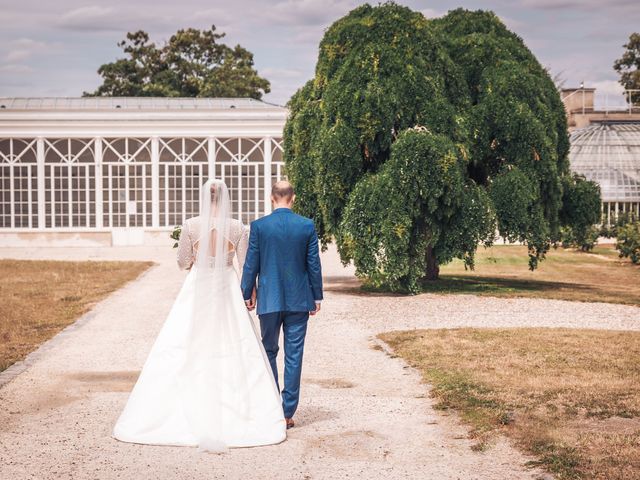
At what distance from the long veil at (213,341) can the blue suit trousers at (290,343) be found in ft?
1.12

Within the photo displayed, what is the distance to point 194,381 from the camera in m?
7.12

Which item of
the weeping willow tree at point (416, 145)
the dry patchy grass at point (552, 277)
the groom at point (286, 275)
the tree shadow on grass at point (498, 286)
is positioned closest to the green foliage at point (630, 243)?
the dry patchy grass at point (552, 277)

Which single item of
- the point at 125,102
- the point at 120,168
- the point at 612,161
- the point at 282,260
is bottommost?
the point at 282,260

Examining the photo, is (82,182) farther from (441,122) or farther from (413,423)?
(413,423)

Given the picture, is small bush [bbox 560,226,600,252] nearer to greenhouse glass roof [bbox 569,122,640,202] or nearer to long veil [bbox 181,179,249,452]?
greenhouse glass roof [bbox 569,122,640,202]

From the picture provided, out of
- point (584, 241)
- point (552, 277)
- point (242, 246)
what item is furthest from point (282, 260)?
point (584, 241)

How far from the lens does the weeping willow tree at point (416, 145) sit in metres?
17.6

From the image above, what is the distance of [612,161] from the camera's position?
47156mm

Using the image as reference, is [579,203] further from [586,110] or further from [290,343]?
[586,110]

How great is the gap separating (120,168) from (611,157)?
23.5 meters

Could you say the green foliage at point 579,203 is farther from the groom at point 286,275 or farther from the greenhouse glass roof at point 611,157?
the greenhouse glass roof at point 611,157

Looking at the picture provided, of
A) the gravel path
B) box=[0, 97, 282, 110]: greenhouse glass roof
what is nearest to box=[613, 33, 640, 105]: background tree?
box=[0, 97, 282, 110]: greenhouse glass roof

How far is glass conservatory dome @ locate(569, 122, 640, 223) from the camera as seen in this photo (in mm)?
44281

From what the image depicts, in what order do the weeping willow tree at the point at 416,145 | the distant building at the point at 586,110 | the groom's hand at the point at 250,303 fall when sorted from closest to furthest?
the groom's hand at the point at 250,303 < the weeping willow tree at the point at 416,145 < the distant building at the point at 586,110
